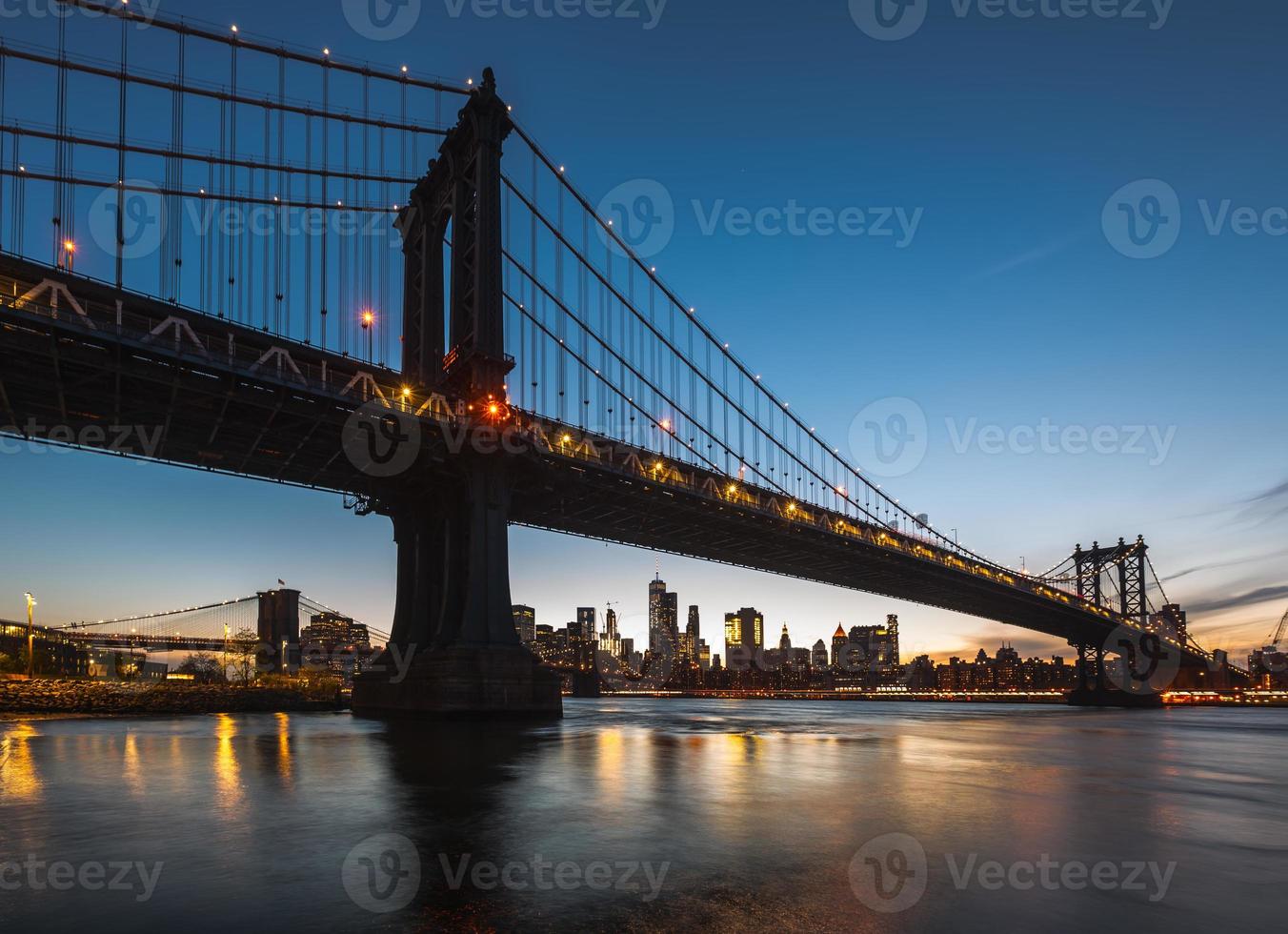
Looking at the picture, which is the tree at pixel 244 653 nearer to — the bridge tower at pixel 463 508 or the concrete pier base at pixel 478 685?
the bridge tower at pixel 463 508

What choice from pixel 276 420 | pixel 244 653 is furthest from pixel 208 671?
pixel 276 420

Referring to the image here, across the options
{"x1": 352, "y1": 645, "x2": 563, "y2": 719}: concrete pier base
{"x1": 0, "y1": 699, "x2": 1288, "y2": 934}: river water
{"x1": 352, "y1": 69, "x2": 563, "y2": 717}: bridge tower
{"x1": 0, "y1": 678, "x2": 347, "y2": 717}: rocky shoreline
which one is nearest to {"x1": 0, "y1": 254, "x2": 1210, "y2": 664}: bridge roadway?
{"x1": 352, "y1": 69, "x2": 563, "y2": 717}: bridge tower

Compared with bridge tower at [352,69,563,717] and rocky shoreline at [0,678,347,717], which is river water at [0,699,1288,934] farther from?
rocky shoreline at [0,678,347,717]

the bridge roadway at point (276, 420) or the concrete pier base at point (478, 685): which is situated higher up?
the bridge roadway at point (276, 420)

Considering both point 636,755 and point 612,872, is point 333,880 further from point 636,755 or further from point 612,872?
point 636,755

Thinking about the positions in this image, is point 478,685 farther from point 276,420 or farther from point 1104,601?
point 1104,601

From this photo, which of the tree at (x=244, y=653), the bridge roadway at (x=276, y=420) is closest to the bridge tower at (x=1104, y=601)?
the bridge roadway at (x=276, y=420)
